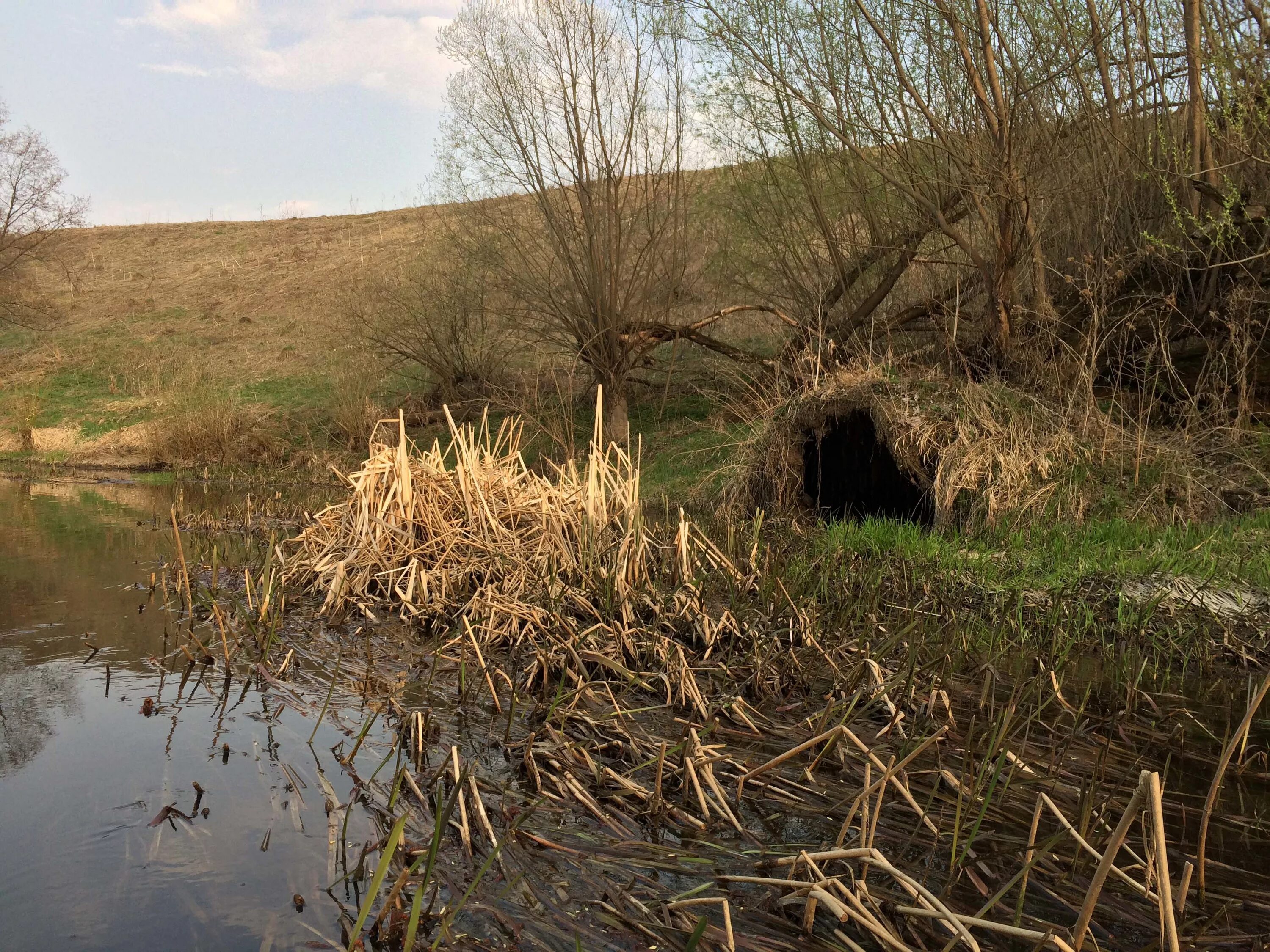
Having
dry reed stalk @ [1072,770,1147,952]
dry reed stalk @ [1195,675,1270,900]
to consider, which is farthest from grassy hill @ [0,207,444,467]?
dry reed stalk @ [1072,770,1147,952]

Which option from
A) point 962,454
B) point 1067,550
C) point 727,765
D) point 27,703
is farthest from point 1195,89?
point 27,703

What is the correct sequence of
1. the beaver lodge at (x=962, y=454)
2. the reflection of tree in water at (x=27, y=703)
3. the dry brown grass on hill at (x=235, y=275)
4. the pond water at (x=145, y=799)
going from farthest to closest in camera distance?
1. the dry brown grass on hill at (x=235, y=275)
2. the beaver lodge at (x=962, y=454)
3. the reflection of tree in water at (x=27, y=703)
4. the pond water at (x=145, y=799)

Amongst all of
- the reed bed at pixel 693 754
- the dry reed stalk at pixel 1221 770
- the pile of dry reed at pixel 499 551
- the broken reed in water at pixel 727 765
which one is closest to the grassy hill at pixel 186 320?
the pile of dry reed at pixel 499 551

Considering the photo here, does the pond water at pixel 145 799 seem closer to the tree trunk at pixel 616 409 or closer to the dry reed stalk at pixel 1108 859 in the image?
the dry reed stalk at pixel 1108 859

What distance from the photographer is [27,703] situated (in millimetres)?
5008

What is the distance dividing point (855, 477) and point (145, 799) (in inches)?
349

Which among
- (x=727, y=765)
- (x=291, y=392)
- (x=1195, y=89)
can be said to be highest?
(x=1195, y=89)

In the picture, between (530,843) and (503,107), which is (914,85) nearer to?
(503,107)

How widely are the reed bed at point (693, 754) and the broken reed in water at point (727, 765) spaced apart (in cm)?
2

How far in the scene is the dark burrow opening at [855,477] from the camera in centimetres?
1073

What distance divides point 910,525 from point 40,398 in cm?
2482

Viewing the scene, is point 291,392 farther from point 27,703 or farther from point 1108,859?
point 1108,859

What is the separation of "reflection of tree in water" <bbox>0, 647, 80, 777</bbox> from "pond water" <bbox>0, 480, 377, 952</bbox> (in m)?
0.01

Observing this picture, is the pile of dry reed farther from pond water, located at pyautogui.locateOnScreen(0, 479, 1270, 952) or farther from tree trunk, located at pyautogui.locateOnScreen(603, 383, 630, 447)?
tree trunk, located at pyautogui.locateOnScreen(603, 383, 630, 447)
